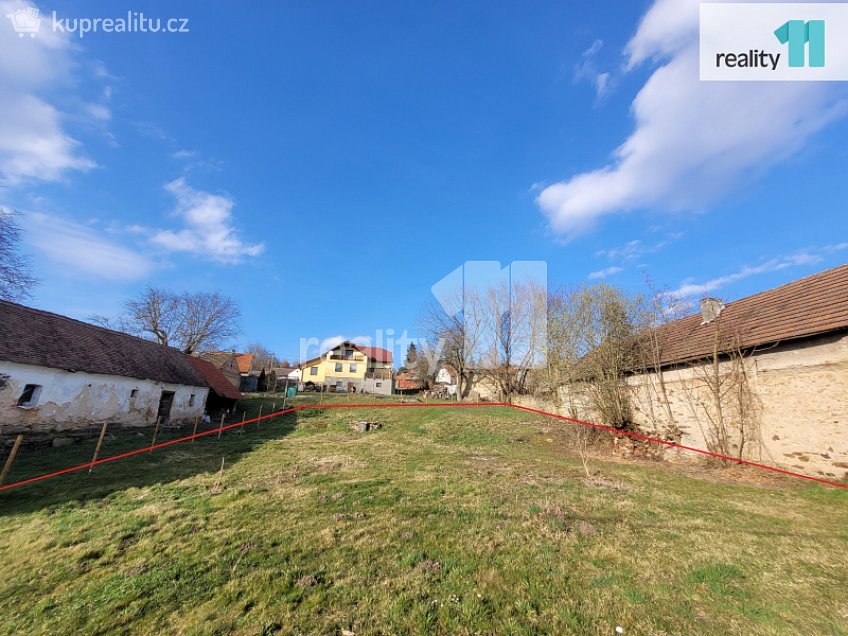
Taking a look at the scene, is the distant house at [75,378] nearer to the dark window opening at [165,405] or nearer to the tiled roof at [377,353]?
the dark window opening at [165,405]

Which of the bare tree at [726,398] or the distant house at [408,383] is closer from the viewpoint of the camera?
the bare tree at [726,398]

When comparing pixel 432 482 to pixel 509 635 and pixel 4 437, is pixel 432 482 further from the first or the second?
pixel 4 437

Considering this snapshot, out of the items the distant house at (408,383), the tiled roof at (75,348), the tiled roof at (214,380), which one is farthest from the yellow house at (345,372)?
the tiled roof at (75,348)

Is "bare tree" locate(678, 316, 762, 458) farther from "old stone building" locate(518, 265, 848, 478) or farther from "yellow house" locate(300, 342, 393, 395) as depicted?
"yellow house" locate(300, 342, 393, 395)

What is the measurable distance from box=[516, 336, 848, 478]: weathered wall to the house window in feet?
78.6

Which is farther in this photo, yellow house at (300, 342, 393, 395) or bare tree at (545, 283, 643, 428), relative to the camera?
yellow house at (300, 342, 393, 395)

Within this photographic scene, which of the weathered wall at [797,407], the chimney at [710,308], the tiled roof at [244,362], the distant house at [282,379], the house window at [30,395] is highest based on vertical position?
the chimney at [710,308]

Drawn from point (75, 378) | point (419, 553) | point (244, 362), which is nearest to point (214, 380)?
point (75, 378)

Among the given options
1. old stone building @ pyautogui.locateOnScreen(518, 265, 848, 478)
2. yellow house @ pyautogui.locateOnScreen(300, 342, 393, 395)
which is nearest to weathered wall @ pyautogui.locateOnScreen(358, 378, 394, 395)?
yellow house @ pyautogui.locateOnScreen(300, 342, 393, 395)

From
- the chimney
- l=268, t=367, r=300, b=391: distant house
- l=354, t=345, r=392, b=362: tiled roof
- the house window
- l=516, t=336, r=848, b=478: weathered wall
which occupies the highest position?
the chimney

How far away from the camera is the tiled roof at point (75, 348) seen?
12844mm

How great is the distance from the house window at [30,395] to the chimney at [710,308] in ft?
85.4

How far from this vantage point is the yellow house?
44.7 m

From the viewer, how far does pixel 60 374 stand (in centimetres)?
1334
